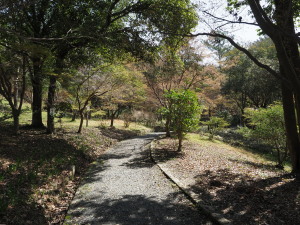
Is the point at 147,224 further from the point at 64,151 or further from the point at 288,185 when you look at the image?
the point at 64,151

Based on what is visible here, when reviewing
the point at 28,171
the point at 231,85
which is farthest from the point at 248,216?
the point at 231,85

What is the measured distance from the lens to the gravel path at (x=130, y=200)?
13.3 feet

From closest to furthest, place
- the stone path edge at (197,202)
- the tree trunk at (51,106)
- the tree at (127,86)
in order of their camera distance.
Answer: the stone path edge at (197,202) → the tree trunk at (51,106) → the tree at (127,86)

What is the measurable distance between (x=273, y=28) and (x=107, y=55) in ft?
29.3

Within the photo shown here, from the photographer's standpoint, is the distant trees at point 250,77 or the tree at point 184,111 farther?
the distant trees at point 250,77

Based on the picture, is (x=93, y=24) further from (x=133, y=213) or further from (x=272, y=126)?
(x=272, y=126)

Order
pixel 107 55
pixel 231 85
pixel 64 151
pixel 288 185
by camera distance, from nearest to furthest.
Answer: pixel 288 185, pixel 64 151, pixel 107 55, pixel 231 85

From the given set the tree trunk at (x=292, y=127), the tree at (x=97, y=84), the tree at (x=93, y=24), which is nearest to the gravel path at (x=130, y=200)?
the tree trunk at (x=292, y=127)

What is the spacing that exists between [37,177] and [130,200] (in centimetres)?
246

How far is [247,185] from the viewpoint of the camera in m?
5.38

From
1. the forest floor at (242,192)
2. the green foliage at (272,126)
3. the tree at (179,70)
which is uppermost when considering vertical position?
the tree at (179,70)

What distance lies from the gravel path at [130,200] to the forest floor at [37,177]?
399 millimetres

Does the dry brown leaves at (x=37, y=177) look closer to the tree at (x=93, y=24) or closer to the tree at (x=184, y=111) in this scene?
the tree at (x=93, y=24)

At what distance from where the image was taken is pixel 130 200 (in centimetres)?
490
